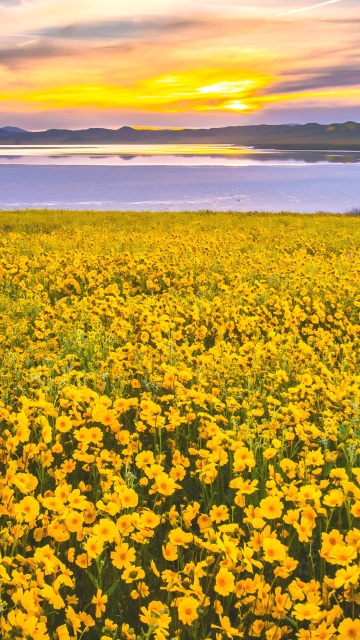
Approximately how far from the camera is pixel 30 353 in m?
5.76

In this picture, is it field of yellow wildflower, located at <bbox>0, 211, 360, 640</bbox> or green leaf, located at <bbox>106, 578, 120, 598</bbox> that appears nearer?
field of yellow wildflower, located at <bbox>0, 211, 360, 640</bbox>

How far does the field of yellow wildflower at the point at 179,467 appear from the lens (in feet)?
8.20

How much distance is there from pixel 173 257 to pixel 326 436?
782cm

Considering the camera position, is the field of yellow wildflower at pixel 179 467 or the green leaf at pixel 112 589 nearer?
the field of yellow wildflower at pixel 179 467

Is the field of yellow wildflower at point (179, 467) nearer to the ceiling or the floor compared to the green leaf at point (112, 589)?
nearer to the ceiling

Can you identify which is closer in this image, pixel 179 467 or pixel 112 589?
pixel 112 589

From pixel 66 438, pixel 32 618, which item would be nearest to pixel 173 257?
pixel 66 438

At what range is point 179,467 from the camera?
337cm

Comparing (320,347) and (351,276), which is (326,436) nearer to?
(320,347)

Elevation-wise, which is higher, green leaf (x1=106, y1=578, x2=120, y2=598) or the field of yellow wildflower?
the field of yellow wildflower

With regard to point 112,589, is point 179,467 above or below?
above

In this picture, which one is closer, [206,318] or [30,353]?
[30,353]

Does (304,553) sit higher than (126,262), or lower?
lower

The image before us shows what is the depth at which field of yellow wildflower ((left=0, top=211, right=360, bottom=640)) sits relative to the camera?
250 centimetres
